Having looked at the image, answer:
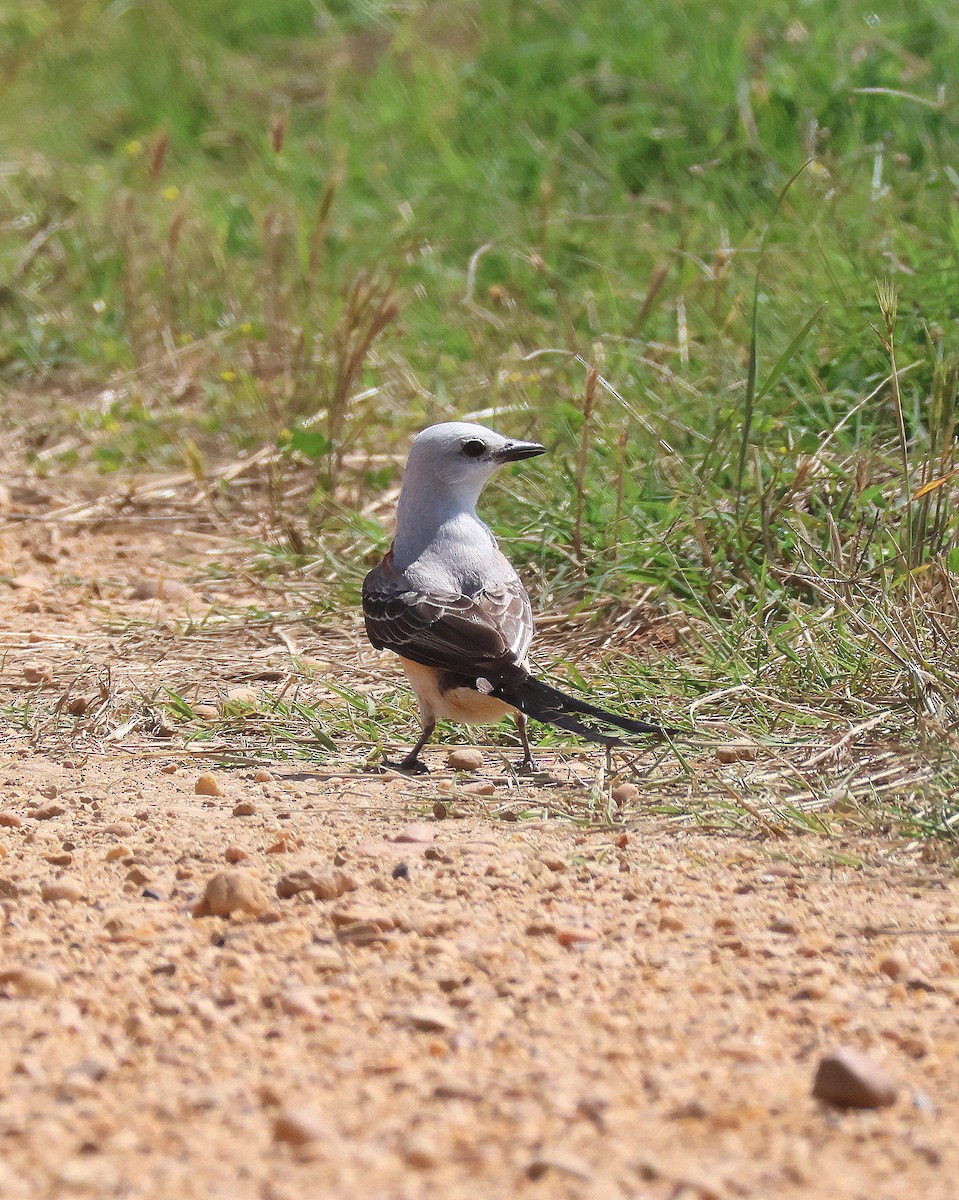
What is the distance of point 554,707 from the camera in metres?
3.99

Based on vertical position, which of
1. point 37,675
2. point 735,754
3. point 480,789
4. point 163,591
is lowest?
point 163,591

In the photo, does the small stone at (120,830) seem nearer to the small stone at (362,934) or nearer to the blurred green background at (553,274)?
the small stone at (362,934)

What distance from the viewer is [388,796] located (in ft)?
13.0

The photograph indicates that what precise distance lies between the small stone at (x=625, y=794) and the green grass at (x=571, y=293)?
A: 22.7 inches

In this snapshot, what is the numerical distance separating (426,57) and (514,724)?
727cm

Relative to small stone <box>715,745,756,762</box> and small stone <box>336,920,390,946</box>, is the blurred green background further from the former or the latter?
small stone <box>336,920,390,946</box>

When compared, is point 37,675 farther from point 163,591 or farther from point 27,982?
point 27,982

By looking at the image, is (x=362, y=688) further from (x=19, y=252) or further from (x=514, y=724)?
(x=19, y=252)

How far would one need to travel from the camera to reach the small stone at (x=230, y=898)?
121 inches

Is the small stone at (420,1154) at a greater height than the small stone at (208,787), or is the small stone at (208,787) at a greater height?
the small stone at (420,1154)

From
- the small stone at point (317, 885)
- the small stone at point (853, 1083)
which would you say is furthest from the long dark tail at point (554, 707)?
the small stone at point (853, 1083)

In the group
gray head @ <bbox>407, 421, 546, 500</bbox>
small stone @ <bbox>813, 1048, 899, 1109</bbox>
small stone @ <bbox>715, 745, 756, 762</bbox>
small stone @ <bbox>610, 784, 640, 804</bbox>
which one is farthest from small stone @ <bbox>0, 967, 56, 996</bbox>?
gray head @ <bbox>407, 421, 546, 500</bbox>

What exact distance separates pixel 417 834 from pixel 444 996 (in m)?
0.82

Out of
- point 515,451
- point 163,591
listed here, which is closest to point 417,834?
point 515,451
